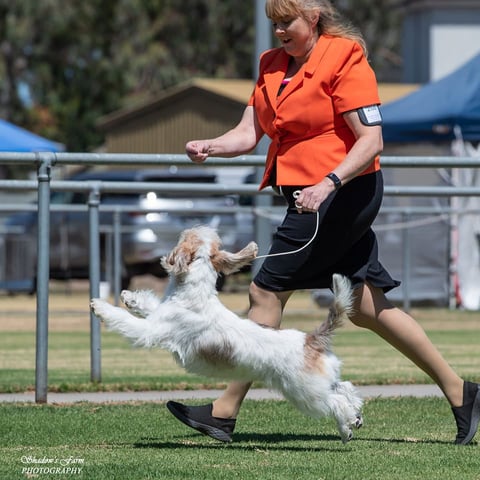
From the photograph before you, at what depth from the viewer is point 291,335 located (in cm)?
600

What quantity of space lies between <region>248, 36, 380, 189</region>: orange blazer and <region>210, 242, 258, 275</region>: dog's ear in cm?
46

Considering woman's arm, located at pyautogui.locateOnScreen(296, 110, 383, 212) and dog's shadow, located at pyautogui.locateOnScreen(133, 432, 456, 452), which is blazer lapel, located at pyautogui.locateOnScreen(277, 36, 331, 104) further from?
dog's shadow, located at pyautogui.locateOnScreen(133, 432, 456, 452)

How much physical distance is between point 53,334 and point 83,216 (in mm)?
7191

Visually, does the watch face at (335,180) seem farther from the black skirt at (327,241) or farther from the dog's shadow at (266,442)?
the dog's shadow at (266,442)

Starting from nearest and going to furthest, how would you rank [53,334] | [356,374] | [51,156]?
[51,156] < [356,374] < [53,334]

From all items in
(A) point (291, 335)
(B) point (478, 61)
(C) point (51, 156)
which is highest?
(B) point (478, 61)

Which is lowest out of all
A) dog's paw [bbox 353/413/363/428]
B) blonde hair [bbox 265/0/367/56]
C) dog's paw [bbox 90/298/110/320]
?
dog's paw [bbox 353/413/363/428]

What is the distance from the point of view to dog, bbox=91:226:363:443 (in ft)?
19.4

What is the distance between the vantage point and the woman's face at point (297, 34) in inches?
242

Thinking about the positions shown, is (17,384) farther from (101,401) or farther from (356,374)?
(356,374)

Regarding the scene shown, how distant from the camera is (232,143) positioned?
21.7 feet

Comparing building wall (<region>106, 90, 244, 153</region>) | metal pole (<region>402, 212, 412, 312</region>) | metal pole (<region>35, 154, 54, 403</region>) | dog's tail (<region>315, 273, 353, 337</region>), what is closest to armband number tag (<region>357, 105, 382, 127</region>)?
dog's tail (<region>315, 273, 353, 337</region>)

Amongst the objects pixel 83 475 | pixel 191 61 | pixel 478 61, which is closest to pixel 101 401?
pixel 83 475

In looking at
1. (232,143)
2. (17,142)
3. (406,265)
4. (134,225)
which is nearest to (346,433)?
(232,143)
